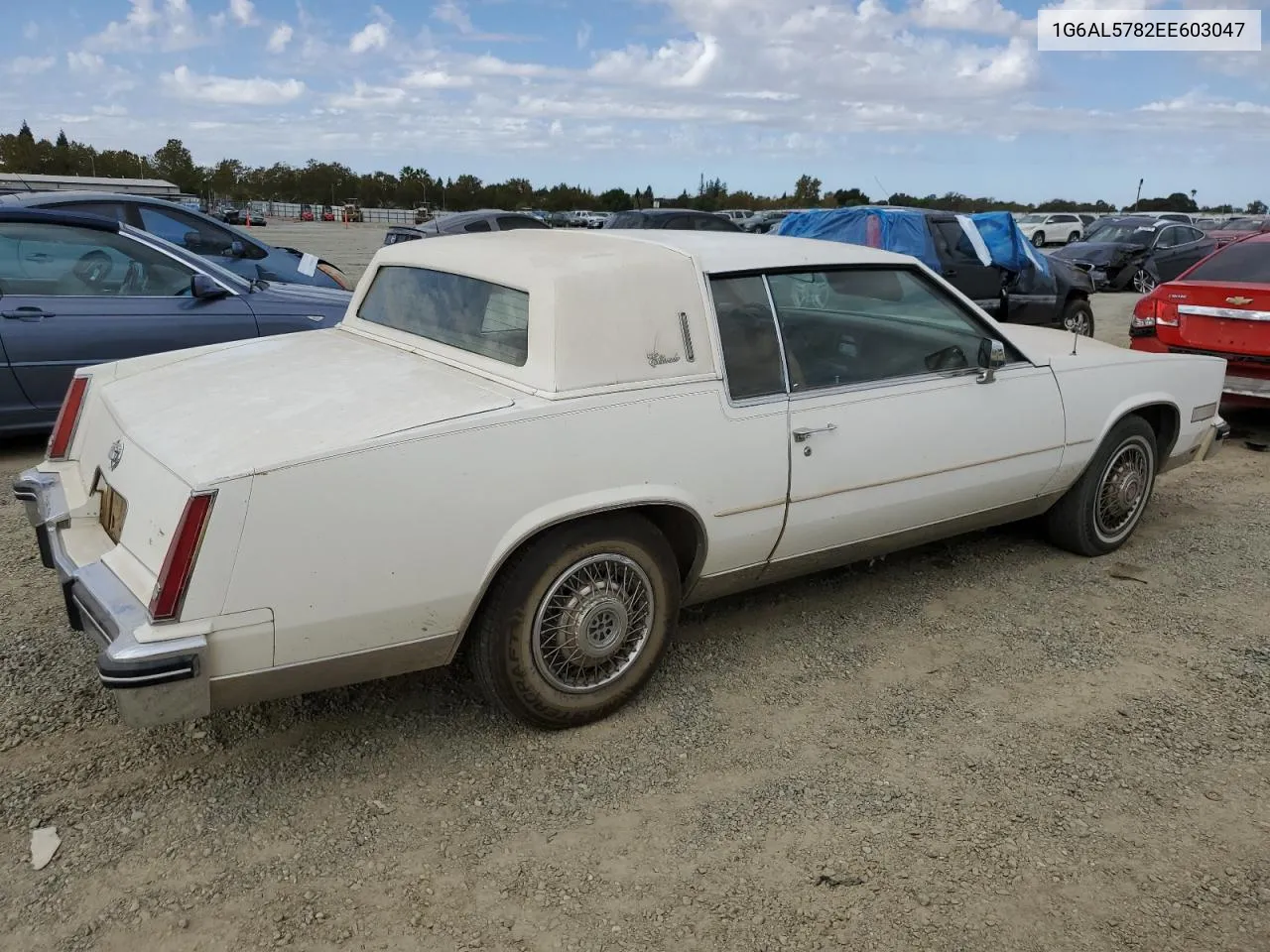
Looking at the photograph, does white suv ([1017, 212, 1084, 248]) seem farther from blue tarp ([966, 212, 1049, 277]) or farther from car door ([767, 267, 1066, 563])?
car door ([767, 267, 1066, 563])

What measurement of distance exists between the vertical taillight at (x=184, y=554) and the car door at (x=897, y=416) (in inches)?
73.0

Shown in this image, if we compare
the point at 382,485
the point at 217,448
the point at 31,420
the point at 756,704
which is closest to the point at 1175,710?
the point at 756,704

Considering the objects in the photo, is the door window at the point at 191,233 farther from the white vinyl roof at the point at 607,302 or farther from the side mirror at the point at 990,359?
the side mirror at the point at 990,359

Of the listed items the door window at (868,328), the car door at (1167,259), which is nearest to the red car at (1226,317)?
the door window at (868,328)

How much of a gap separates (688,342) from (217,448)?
1456mm

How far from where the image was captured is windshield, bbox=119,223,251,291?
20.4ft

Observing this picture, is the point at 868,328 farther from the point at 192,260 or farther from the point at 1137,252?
the point at 1137,252

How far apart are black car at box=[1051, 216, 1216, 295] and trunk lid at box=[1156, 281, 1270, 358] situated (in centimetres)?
1122

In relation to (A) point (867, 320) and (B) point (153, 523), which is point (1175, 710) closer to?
(A) point (867, 320)

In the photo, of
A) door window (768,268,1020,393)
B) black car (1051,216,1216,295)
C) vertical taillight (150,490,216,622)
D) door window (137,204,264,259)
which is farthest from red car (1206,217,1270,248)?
vertical taillight (150,490,216,622)

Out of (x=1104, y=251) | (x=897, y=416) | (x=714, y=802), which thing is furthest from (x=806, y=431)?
(x=1104, y=251)

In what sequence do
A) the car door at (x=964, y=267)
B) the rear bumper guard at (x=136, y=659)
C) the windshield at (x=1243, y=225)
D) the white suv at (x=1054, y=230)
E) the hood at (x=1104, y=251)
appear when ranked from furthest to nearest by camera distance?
the white suv at (x=1054, y=230)
the windshield at (x=1243, y=225)
the hood at (x=1104, y=251)
the car door at (x=964, y=267)
the rear bumper guard at (x=136, y=659)

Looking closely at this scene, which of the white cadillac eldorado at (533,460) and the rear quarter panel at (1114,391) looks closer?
the white cadillac eldorado at (533,460)

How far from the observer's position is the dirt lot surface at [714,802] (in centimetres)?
233
